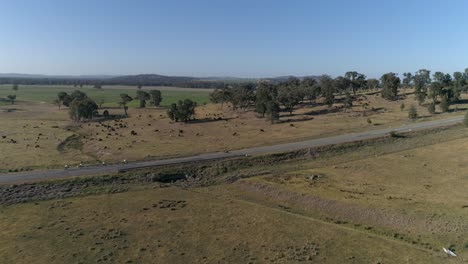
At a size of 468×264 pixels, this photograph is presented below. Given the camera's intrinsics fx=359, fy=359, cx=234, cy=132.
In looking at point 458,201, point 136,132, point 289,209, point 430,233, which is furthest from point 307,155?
point 136,132

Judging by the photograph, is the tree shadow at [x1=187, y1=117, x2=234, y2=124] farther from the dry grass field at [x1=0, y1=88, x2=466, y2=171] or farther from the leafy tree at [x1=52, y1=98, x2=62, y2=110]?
the leafy tree at [x1=52, y1=98, x2=62, y2=110]

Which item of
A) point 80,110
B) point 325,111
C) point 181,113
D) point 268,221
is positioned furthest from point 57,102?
point 268,221

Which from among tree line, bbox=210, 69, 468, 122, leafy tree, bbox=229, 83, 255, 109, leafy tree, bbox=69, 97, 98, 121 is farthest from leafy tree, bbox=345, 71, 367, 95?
leafy tree, bbox=69, 97, 98, 121

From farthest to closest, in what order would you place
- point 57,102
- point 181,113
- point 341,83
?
point 57,102
point 341,83
point 181,113

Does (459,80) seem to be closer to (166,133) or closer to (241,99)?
(241,99)

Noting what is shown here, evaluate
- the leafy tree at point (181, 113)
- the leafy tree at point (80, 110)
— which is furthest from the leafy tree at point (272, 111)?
the leafy tree at point (80, 110)

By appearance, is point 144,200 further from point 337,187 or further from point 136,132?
Answer: point 136,132
